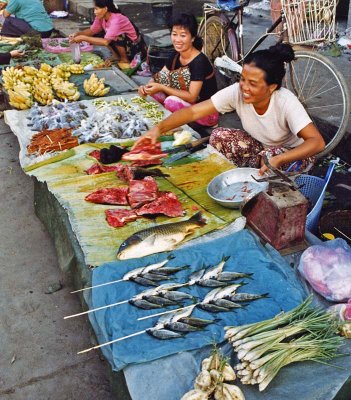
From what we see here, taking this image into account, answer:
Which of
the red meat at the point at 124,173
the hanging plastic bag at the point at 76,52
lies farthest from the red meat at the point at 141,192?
the hanging plastic bag at the point at 76,52

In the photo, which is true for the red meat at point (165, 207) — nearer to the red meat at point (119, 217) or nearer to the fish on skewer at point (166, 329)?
the red meat at point (119, 217)

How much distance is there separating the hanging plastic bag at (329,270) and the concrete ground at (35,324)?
146cm

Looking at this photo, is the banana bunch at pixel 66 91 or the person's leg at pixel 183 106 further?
the banana bunch at pixel 66 91

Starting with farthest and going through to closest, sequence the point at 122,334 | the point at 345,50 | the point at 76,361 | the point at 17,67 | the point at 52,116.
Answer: the point at 345,50 → the point at 17,67 → the point at 52,116 → the point at 76,361 → the point at 122,334

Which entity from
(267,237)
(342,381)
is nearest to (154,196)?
(267,237)

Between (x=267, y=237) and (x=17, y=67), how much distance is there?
5023 mm

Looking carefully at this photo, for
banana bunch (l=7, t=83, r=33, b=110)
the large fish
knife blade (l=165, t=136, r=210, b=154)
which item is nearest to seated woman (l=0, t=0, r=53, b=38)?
banana bunch (l=7, t=83, r=33, b=110)

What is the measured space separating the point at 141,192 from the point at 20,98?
2.71 m

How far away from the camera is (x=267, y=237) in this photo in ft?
11.1

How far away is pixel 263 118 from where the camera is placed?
13.7 feet

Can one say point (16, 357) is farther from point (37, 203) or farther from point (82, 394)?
point (37, 203)

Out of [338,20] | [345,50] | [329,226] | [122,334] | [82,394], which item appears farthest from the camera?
[338,20]

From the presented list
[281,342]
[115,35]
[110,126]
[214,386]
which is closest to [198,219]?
[281,342]

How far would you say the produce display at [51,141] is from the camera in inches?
189
